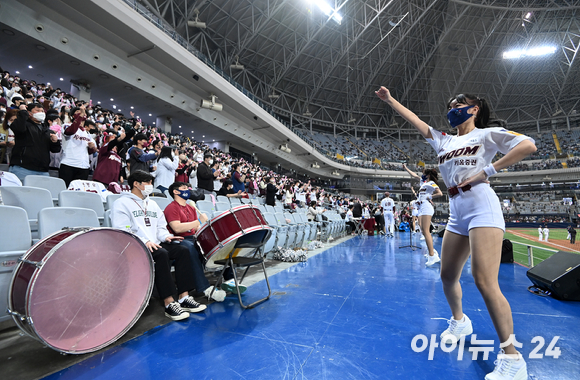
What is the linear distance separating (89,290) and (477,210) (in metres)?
2.56

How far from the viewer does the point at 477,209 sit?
1.74 metres

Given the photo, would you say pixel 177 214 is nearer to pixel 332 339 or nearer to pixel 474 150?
pixel 332 339

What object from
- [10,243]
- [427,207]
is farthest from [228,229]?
[427,207]

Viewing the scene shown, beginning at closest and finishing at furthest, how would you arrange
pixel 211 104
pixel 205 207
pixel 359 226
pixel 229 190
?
1. pixel 205 207
2. pixel 229 190
3. pixel 359 226
4. pixel 211 104

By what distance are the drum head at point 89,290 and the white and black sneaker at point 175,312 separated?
1.64ft

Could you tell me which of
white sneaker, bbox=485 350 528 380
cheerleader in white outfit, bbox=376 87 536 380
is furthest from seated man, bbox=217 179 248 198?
white sneaker, bbox=485 350 528 380

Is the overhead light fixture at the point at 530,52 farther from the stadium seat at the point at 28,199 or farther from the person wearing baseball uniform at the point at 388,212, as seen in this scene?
the stadium seat at the point at 28,199

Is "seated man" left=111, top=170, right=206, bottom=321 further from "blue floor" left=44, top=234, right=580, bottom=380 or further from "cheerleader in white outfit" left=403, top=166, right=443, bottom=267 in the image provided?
"cheerleader in white outfit" left=403, top=166, right=443, bottom=267

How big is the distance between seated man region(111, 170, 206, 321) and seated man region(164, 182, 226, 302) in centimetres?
7

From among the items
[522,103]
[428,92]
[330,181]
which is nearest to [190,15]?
[330,181]

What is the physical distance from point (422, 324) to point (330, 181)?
3642 cm

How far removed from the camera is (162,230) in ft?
9.24

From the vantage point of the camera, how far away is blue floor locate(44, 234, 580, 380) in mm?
1644

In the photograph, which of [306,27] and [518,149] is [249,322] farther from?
[306,27]
